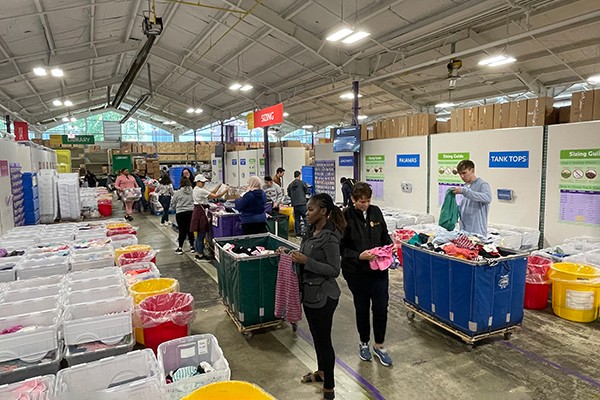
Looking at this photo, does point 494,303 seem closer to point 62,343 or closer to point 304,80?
point 62,343

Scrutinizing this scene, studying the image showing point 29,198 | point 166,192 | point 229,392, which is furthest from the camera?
point 166,192

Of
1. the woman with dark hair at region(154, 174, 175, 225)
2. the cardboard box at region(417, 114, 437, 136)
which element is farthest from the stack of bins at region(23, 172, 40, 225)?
the cardboard box at region(417, 114, 437, 136)

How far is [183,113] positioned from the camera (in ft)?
79.8

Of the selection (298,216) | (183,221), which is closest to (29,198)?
(183,221)

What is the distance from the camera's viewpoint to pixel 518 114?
5855mm

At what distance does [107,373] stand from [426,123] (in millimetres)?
6696

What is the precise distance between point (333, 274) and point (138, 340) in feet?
6.50

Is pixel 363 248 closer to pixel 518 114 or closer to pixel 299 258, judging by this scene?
pixel 299 258

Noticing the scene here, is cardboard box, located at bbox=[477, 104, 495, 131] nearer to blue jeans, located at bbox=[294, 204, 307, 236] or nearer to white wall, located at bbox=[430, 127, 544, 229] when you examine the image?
white wall, located at bbox=[430, 127, 544, 229]

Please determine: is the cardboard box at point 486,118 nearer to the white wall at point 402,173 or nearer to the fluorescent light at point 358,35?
the white wall at point 402,173

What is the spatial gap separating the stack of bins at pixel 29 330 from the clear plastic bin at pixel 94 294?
99 millimetres

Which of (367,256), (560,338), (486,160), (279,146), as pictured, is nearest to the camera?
(367,256)

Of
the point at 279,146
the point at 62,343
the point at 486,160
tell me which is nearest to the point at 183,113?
the point at 279,146

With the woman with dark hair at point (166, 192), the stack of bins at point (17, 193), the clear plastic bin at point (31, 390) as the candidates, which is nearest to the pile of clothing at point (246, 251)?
the clear plastic bin at point (31, 390)
